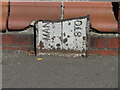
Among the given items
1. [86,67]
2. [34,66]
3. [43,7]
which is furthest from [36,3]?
[86,67]

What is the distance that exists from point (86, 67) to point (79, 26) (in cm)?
64

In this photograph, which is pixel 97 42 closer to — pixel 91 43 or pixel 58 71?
pixel 91 43

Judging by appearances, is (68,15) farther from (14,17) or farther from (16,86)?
(16,86)

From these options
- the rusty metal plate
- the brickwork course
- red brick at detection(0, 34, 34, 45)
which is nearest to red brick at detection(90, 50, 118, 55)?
the brickwork course

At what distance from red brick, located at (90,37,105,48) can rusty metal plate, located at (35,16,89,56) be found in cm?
13

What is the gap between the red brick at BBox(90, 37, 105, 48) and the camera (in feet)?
11.7

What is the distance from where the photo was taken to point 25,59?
3494mm

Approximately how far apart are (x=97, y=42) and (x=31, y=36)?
1026mm

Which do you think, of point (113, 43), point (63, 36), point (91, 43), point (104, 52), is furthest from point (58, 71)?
point (113, 43)

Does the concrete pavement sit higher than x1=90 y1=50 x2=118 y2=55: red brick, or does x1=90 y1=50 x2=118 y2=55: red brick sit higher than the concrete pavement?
x1=90 y1=50 x2=118 y2=55: red brick

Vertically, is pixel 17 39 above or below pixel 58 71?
above

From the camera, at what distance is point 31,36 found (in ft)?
11.9

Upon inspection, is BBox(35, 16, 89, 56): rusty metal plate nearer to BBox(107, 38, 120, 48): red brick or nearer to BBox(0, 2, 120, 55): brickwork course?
BBox(0, 2, 120, 55): brickwork course

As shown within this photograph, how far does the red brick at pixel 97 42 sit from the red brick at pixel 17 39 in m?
0.93
